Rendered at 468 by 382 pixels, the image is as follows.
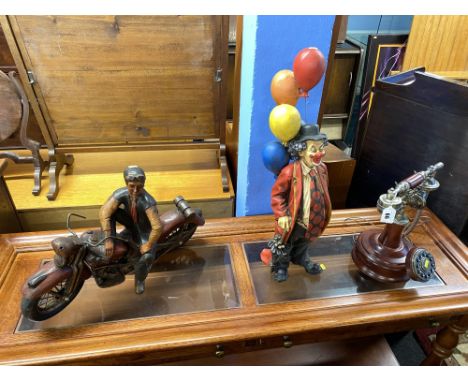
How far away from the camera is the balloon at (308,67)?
690 millimetres

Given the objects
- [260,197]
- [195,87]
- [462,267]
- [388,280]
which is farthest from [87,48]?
[462,267]

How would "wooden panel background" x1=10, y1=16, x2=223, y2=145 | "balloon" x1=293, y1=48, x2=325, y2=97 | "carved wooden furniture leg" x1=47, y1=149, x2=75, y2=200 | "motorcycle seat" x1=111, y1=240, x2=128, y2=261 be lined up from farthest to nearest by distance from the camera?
"carved wooden furniture leg" x1=47, y1=149, x2=75, y2=200 < "wooden panel background" x1=10, y1=16, x2=223, y2=145 < "motorcycle seat" x1=111, y1=240, x2=128, y2=261 < "balloon" x1=293, y1=48, x2=325, y2=97

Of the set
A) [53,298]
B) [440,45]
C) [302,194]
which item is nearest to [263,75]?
[302,194]

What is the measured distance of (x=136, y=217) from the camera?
0.83m

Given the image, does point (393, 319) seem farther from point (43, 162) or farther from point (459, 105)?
point (43, 162)

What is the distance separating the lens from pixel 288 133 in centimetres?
74

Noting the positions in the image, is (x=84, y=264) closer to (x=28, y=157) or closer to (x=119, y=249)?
(x=119, y=249)

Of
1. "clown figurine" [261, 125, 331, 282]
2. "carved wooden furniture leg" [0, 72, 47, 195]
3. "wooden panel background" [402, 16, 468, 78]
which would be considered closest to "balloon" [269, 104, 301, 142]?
"clown figurine" [261, 125, 331, 282]

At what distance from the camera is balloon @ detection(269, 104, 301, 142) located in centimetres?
71

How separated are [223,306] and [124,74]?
34.6 inches

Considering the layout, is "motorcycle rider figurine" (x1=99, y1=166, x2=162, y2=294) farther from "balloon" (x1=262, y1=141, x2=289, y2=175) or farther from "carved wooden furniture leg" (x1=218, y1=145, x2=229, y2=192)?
"carved wooden furniture leg" (x1=218, y1=145, x2=229, y2=192)

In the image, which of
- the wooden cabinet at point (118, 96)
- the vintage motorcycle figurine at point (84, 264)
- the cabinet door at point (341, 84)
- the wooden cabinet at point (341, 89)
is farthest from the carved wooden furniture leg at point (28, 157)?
the cabinet door at point (341, 84)

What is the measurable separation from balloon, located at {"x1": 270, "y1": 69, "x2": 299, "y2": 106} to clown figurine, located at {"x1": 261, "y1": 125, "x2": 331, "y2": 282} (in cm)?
8

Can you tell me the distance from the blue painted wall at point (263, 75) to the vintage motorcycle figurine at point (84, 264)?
0.95 feet
